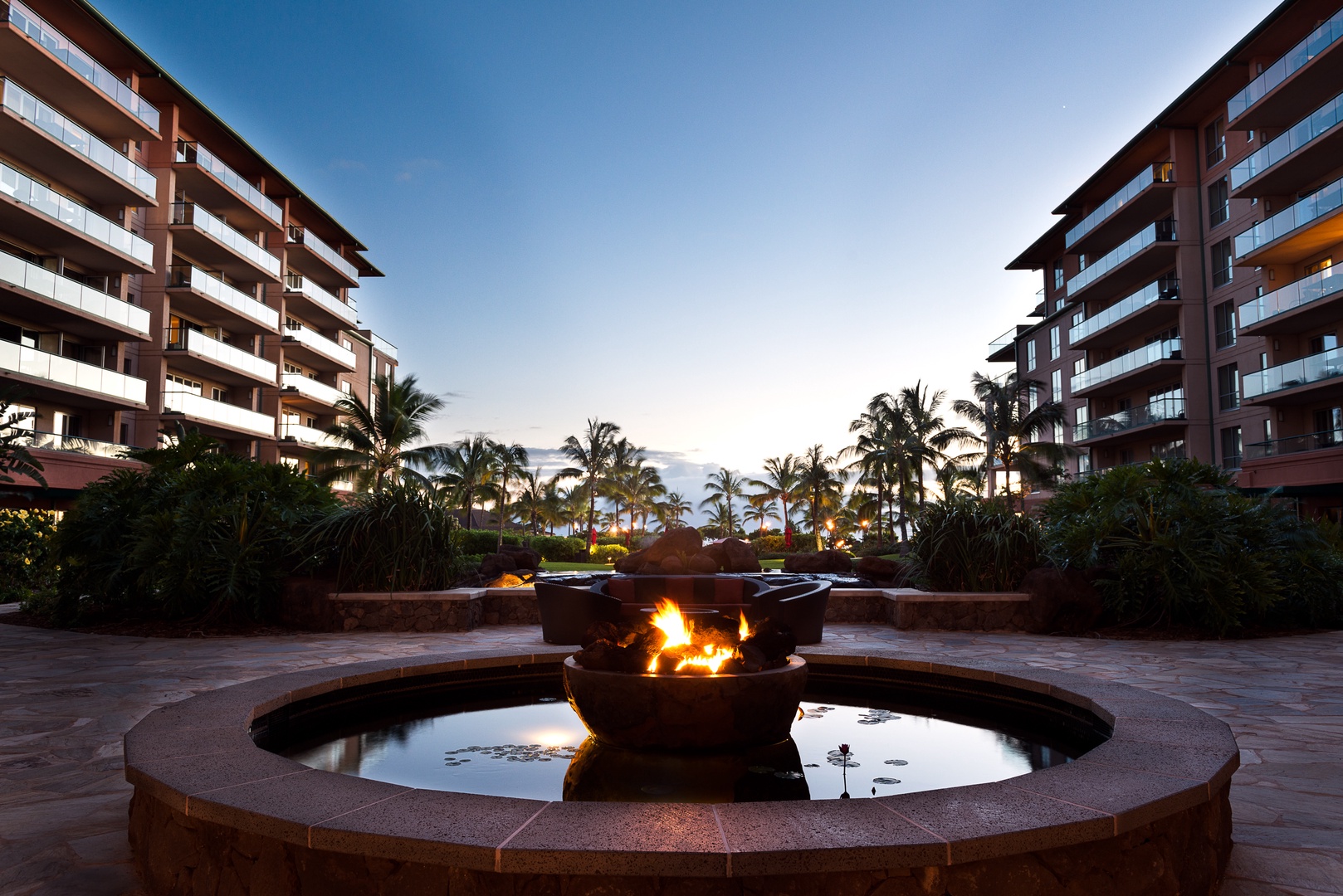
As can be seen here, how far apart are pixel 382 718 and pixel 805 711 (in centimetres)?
285

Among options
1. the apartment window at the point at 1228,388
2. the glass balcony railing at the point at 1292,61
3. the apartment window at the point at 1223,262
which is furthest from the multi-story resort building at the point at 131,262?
the apartment window at the point at 1223,262

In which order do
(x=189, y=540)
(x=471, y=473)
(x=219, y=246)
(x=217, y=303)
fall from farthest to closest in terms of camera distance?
(x=471, y=473)
(x=219, y=246)
(x=217, y=303)
(x=189, y=540)

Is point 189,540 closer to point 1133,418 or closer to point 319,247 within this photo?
point 1133,418

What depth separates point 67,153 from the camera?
2369cm

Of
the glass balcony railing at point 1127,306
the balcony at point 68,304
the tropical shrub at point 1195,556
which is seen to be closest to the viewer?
the tropical shrub at point 1195,556

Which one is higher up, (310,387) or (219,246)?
(219,246)

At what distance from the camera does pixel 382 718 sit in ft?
16.9

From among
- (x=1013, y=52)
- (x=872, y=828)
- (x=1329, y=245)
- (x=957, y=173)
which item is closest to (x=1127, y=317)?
(x=1329, y=245)

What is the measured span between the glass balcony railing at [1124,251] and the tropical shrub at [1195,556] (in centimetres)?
2483

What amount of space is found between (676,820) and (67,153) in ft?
98.2

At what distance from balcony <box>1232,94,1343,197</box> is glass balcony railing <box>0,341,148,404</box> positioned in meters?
37.6

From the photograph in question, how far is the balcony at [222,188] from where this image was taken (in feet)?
104

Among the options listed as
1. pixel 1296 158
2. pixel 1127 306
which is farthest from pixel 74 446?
pixel 1127 306

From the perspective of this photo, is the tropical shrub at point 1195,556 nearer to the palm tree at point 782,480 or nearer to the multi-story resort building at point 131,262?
the multi-story resort building at point 131,262
